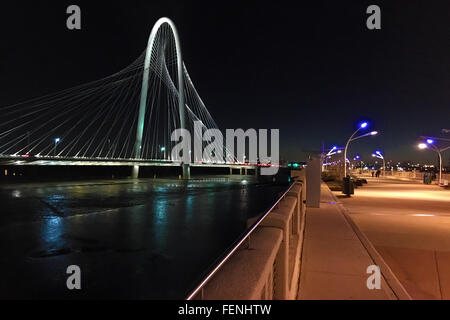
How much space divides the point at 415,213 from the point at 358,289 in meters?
9.37

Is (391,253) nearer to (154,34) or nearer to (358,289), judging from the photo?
(358,289)

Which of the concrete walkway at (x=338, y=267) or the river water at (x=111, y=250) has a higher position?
the concrete walkway at (x=338, y=267)

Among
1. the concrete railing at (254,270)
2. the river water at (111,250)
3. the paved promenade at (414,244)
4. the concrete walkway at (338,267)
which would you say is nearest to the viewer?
the concrete railing at (254,270)

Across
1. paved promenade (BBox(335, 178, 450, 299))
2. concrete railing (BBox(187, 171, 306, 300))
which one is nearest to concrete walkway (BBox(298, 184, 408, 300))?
paved promenade (BBox(335, 178, 450, 299))

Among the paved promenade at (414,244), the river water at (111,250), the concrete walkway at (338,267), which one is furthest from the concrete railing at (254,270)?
the paved promenade at (414,244)

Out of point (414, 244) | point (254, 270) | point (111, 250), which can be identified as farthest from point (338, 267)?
point (111, 250)

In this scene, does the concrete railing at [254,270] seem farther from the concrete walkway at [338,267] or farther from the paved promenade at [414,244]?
the paved promenade at [414,244]

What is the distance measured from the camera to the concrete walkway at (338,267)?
430 centimetres

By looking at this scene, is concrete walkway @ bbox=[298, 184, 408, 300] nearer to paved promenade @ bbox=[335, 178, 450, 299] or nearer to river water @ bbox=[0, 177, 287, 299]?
paved promenade @ bbox=[335, 178, 450, 299]

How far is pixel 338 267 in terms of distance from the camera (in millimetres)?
5332

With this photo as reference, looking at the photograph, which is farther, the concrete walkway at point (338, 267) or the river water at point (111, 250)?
the river water at point (111, 250)

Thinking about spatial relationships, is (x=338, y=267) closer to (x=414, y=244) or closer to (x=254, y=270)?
(x=414, y=244)
